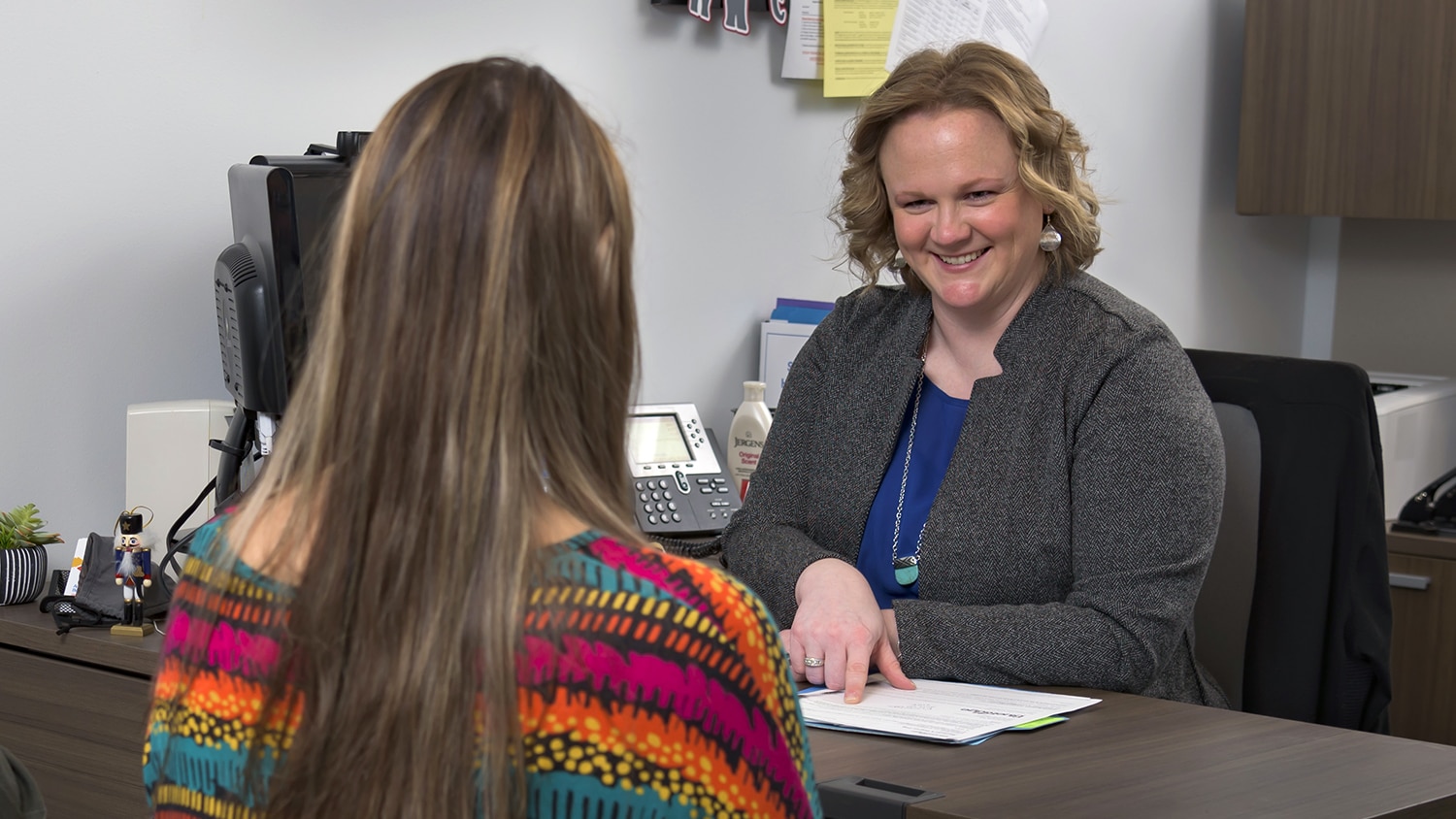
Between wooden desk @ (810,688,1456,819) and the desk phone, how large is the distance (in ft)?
3.03

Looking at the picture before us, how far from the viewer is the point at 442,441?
2.37 ft

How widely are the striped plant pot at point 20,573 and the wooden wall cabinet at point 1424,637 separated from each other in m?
2.26

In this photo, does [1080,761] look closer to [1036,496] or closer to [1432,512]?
[1036,496]

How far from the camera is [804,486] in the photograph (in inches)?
72.0

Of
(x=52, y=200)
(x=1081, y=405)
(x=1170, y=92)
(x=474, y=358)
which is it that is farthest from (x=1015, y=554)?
(x=1170, y=92)

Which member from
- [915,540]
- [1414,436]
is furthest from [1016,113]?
[1414,436]

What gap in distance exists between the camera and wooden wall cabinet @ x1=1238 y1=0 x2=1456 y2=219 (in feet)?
10.4

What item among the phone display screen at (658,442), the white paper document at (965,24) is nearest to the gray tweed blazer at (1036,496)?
the phone display screen at (658,442)

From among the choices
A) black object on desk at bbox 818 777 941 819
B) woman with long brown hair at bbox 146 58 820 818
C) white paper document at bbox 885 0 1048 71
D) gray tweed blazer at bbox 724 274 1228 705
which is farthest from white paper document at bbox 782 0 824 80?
woman with long brown hair at bbox 146 58 820 818

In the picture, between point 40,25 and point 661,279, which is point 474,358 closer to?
point 40,25

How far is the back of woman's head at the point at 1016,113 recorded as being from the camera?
169cm

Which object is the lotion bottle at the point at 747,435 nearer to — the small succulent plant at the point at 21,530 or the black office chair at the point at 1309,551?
the black office chair at the point at 1309,551

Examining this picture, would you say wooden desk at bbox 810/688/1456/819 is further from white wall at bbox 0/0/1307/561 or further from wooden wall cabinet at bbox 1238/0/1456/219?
wooden wall cabinet at bbox 1238/0/1456/219

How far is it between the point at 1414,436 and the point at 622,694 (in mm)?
2771
